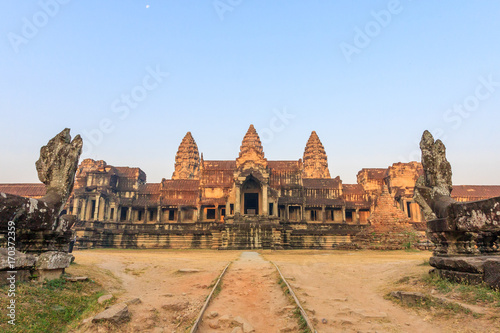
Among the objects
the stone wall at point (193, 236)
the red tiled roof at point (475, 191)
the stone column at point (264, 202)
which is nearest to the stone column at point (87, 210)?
the stone wall at point (193, 236)

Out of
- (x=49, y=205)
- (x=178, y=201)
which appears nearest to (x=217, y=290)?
(x=49, y=205)

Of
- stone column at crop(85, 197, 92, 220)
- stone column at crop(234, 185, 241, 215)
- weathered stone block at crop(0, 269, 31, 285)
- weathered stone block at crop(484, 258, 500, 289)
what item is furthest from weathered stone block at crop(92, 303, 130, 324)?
stone column at crop(85, 197, 92, 220)

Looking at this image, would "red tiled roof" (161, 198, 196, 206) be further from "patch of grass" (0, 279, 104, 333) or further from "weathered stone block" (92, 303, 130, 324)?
"weathered stone block" (92, 303, 130, 324)

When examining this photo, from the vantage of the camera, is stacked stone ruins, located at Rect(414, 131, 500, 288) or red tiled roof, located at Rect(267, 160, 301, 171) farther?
red tiled roof, located at Rect(267, 160, 301, 171)

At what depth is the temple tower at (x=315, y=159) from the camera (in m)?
63.2

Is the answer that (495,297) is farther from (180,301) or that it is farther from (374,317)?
(180,301)

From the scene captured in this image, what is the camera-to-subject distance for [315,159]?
6419 cm

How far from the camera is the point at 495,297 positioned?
5953 millimetres

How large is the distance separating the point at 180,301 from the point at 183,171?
186ft

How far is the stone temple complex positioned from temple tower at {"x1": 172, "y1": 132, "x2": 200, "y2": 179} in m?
22.3

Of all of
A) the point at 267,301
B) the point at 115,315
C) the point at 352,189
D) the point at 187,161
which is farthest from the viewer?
the point at 187,161

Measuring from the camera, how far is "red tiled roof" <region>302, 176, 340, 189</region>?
37.5 metres

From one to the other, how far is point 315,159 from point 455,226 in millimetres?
56933

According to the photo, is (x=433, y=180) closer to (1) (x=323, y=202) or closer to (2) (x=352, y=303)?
(2) (x=352, y=303)
